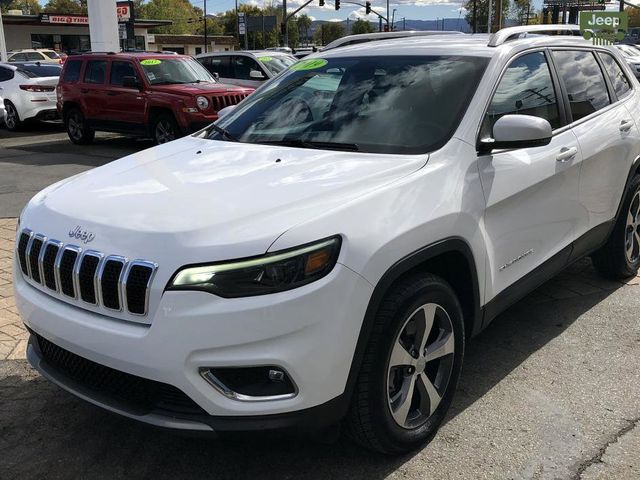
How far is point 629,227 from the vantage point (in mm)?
4820

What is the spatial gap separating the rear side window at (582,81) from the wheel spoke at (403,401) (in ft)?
6.99

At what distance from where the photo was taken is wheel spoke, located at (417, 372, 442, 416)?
2842mm

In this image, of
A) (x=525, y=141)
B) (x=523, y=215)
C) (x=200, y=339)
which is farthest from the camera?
(x=523, y=215)

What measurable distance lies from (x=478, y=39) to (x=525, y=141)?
3.21ft

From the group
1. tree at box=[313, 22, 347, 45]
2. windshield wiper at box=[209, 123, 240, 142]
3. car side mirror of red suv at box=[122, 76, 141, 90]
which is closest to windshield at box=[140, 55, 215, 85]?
car side mirror of red suv at box=[122, 76, 141, 90]

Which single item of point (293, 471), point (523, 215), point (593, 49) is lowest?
point (293, 471)

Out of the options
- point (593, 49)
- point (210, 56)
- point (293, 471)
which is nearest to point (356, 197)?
point (293, 471)

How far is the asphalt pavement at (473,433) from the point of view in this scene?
276cm

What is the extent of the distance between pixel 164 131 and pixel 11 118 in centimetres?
571

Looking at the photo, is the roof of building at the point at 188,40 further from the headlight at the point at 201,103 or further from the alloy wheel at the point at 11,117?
the headlight at the point at 201,103

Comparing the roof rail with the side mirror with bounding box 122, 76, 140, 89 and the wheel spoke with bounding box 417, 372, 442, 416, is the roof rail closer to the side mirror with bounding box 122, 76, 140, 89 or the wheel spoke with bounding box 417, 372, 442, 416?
the wheel spoke with bounding box 417, 372, 442, 416

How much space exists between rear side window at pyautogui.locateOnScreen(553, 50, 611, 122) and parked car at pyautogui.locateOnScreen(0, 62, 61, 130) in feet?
44.3

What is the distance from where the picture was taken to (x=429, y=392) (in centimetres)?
288

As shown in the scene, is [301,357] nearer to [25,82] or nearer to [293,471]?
[293,471]
